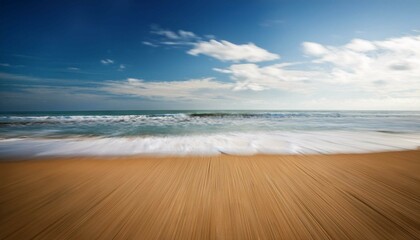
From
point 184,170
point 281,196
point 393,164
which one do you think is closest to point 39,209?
point 184,170

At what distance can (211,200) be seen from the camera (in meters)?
2.47

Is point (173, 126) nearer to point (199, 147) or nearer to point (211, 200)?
point (199, 147)

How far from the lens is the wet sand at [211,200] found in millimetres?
1896

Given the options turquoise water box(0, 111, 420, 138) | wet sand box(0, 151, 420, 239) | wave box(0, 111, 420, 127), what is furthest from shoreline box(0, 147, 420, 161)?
wave box(0, 111, 420, 127)

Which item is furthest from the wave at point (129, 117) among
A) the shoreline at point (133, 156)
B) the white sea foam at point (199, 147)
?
the shoreline at point (133, 156)

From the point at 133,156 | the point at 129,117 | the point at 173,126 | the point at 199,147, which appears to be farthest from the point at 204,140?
the point at 129,117

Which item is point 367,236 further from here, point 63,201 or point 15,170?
point 15,170

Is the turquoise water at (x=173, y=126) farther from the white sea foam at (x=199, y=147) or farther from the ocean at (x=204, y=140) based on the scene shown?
the white sea foam at (x=199, y=147)

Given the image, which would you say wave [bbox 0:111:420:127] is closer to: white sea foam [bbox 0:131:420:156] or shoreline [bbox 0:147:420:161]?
white sea foam [bbox 0:131:420:156]

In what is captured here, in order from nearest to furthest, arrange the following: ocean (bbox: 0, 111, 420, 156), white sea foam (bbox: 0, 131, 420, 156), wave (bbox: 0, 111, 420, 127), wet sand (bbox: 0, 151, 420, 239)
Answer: wet sand (bbox: 0, 151, 420, 239), white sea foam (bbox: 0, 131, 420, 156), ocean (bbox: 0, 111, 420, 156), wave (bbox: 0, 111, 420, 127)

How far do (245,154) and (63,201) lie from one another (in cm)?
349

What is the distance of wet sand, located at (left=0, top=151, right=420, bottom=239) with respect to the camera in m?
1.90

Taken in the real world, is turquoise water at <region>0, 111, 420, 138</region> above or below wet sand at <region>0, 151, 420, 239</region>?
below

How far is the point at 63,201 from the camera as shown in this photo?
2475 millimetres
